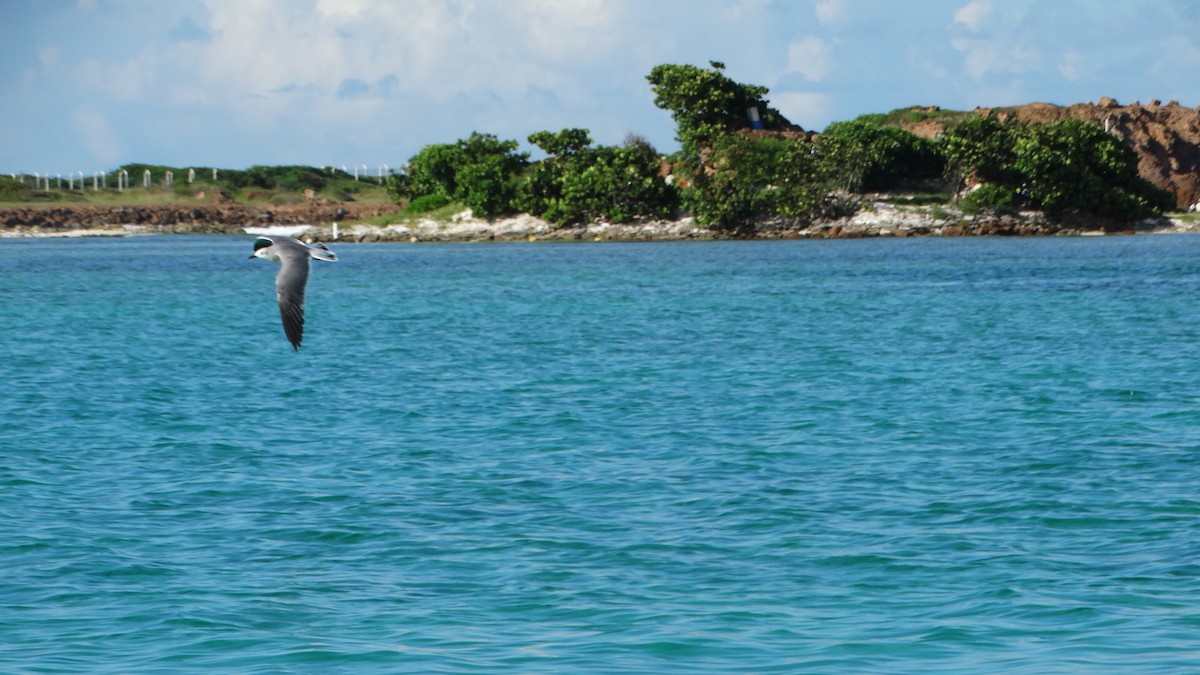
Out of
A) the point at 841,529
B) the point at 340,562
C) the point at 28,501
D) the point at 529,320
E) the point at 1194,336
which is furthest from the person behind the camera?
the point at 529,320

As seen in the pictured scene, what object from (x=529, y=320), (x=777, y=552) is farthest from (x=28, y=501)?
(x=529, y=320)

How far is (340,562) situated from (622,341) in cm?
2547

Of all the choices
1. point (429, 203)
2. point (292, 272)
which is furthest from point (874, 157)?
point (292, 272)

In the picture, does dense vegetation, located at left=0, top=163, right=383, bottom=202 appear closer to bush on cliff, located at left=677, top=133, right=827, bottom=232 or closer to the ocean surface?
bush on cliff, located at left=677, top=133, right=827, bottom=232

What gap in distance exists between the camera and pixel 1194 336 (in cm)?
3866

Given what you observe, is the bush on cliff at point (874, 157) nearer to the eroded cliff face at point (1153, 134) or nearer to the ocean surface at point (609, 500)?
the eroded cliff face at point (1153, 134)

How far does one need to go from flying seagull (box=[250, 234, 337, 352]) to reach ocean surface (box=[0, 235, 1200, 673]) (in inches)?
92.4

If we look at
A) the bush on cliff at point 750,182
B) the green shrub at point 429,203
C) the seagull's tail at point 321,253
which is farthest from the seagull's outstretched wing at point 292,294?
the green shrub at point 429,203

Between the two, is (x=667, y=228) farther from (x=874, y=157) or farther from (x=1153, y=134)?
(x=1153, y=134)

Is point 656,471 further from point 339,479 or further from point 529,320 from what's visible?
point 529,320

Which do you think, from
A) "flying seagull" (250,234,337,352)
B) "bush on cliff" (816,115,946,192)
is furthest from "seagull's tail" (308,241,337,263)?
"bush on cliff" (816,115,946,192)

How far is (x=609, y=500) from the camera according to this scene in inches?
713

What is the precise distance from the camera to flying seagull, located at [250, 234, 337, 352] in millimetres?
16066

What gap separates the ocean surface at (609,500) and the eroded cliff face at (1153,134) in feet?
406
